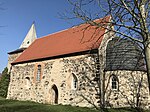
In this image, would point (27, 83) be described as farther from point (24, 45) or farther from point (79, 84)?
point (24, 45)

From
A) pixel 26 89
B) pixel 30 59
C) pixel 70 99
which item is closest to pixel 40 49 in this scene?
pixel 30 59

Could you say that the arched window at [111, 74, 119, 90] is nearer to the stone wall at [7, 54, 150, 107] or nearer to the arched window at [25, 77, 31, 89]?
the stone wall at [7, 54, 150, 107]

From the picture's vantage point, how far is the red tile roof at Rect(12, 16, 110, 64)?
1508 cm

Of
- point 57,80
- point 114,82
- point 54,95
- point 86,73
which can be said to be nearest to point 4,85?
point 54,95

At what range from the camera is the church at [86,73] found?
510 inches

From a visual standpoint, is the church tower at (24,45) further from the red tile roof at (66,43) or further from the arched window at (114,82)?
the arched window at (114,82)

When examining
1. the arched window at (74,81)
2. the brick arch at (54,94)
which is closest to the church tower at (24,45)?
the brick arch at (54,94)

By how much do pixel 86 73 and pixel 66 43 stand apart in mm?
4666

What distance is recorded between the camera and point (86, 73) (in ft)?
46.2

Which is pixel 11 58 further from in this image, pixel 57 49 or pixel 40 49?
pixel 57 49

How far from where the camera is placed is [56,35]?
20781mm

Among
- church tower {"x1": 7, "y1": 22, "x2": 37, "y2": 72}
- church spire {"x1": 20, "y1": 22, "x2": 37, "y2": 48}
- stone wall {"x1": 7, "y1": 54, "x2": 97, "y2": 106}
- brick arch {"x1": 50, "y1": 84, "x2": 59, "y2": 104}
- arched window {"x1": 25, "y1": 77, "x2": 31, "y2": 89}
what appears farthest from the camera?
church spire {"x1": 20, "y1": 22, "x2": 37, "y2": 48}

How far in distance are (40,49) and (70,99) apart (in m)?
7.84

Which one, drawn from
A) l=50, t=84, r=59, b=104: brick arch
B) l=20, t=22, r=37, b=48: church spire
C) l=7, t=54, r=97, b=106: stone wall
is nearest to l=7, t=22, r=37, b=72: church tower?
l=20, t=22, r=37, b=48: church spire
